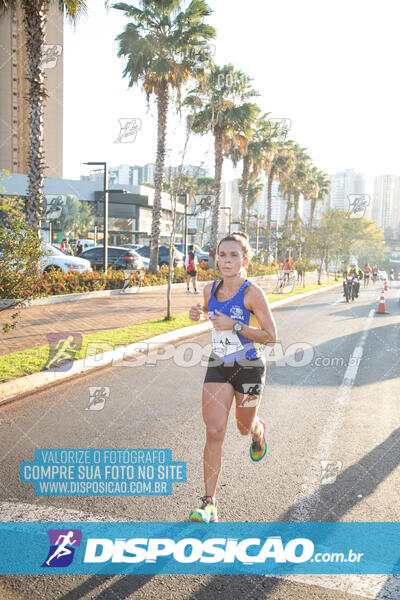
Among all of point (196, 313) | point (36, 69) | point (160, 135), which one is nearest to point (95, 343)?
point (196, 313)

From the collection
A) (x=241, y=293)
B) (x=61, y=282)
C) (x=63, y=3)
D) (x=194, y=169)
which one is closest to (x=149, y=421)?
(x=241, y=293)

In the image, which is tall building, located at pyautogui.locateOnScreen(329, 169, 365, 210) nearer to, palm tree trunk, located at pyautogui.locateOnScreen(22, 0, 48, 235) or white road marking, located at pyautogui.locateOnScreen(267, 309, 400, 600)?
palm tree trunk, located at pyautogui.locateOnScreen(22, 0, 48, 235)

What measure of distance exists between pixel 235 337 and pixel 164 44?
20.1 metres

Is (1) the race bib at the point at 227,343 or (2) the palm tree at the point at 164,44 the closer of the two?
(1) the race bib at the point at 227,343

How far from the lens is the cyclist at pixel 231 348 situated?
326 cm

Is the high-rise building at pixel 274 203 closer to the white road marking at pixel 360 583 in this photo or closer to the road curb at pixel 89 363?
the road curb at pixel 89 363

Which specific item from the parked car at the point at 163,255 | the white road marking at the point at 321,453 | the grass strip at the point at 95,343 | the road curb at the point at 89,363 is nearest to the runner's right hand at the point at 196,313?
the white road marking at the point at 321,453

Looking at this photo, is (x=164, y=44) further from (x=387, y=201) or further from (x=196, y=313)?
(x=387, y=201)

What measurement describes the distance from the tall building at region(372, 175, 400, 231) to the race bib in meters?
128

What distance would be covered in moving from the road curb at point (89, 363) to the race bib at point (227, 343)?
11.4 feet

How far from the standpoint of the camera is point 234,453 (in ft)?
14.5

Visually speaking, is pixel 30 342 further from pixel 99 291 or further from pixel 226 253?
pixel 99 291

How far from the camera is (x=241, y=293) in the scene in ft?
11.1

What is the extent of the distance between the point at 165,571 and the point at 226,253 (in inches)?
80.3
